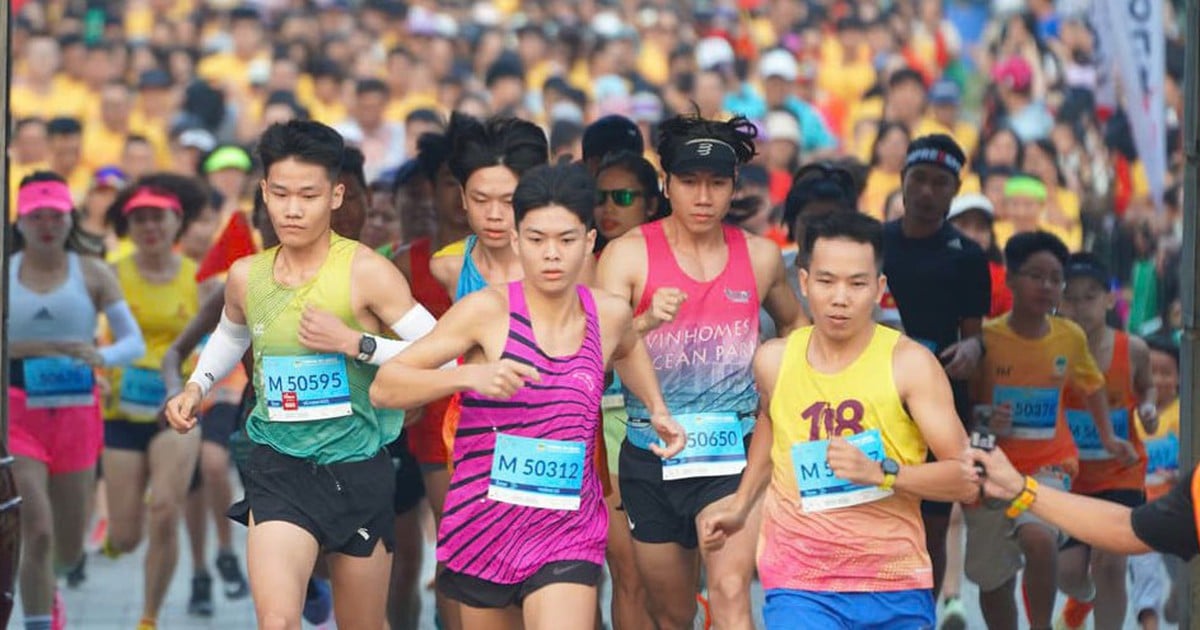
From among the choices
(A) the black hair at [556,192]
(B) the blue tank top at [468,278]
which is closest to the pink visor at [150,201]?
(B) the blue tank top at [468,278]

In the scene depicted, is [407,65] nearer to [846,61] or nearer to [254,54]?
[254,54]

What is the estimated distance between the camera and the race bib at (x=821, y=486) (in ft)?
24.6

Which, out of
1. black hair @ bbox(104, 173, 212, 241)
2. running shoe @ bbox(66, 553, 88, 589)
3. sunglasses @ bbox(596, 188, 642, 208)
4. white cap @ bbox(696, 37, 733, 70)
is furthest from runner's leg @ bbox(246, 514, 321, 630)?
white cap @ bbox(696, 37, 733, 70)

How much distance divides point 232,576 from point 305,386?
520 centimetres

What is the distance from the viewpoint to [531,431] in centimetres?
759

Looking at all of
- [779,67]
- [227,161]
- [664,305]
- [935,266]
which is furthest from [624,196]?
Result: [779,67]

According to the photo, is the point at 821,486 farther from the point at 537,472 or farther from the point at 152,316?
the point at 152,316

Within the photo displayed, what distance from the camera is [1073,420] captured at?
10883mm

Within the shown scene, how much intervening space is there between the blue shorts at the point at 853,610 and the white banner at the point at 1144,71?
6379 mm

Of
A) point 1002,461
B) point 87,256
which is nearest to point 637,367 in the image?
point 1002,461

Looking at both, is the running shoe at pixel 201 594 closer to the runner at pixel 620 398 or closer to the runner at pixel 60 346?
the runner at pixel 60 346

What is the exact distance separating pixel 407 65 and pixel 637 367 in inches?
594

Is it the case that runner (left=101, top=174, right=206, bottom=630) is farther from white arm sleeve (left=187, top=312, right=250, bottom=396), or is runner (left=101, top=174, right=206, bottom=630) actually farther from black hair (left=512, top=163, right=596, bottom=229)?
black hair (left=512, top=163, right=596, bottom=229)

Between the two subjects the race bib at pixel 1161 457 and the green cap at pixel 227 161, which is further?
the green cap at pixel 227 161
